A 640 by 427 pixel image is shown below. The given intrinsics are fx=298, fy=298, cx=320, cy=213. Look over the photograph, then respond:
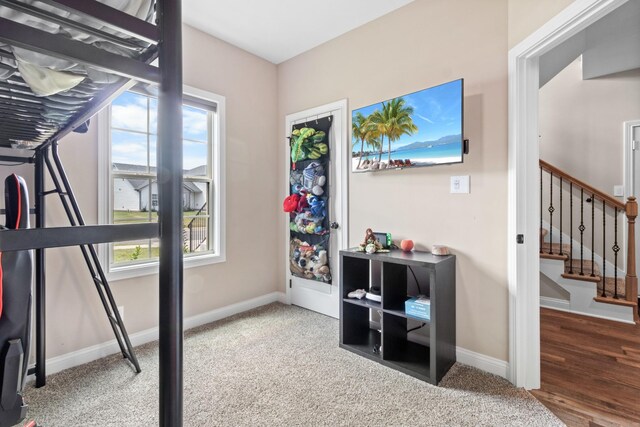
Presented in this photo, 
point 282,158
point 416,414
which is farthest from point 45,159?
point 416,414

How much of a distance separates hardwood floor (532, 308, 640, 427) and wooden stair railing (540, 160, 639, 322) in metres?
0.42

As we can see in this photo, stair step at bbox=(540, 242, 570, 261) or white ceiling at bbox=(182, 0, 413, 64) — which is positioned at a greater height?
white ceiling at bbox=(182, 0, 413, 64)

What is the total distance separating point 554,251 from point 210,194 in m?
4.03

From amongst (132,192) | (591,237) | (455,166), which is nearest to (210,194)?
(132,192)

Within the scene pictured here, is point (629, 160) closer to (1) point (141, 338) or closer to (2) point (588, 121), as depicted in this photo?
(2) point (588, 121)

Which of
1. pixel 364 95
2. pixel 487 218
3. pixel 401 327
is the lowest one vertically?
pixel 401 327

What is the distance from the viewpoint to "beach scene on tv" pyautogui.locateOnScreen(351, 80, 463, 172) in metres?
2.03

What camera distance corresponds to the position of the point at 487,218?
2023mm

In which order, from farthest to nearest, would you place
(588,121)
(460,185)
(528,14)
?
(588,121)
(460,185)
(528,14)

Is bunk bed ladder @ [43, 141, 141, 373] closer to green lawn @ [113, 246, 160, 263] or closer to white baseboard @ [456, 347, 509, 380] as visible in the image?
green lawn @ [113, 246, 160, 263]

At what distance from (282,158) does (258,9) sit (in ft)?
4.59

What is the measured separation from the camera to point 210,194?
2.92 m

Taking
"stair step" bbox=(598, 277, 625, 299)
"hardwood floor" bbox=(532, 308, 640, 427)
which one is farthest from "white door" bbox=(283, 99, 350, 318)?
"stair step" bbox=(598, 277, 625, 299)

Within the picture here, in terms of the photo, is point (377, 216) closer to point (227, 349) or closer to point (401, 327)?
point (401, 327)
